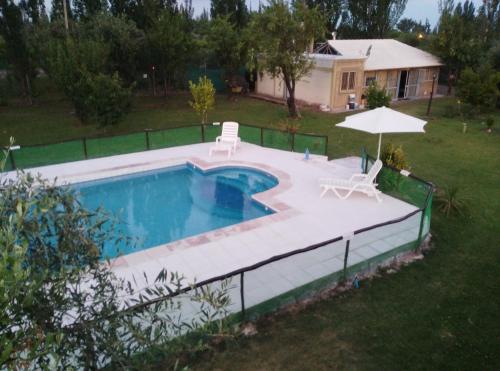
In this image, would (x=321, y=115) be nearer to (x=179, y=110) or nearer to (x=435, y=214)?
(x=179, y=110)

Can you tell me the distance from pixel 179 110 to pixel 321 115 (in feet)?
28.0

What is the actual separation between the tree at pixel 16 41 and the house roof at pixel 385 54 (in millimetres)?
17952

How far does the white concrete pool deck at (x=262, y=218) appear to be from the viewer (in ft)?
27.7

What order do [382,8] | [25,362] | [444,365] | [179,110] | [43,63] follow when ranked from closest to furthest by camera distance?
[25,362]
[444,365]
[43,63]
[179,110]
[382,8]

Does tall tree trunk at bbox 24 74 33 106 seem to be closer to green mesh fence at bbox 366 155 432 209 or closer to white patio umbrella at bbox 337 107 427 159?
white patio umbrella at bbox 337 107 427 159

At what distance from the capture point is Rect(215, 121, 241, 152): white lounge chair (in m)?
16.4

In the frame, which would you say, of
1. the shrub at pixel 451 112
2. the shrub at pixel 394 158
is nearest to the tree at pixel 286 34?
the shrub at pixel 451 112

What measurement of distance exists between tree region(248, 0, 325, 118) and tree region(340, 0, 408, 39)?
25309 mm

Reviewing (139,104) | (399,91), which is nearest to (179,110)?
(139,104)

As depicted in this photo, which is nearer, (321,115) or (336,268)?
(336,268)

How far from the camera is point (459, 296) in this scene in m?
7.62

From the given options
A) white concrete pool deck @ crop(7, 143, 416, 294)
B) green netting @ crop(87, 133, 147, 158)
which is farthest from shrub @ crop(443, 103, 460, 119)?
green netting @ crop(87, 133, 147, 158)

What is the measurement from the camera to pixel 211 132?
57.7 feet

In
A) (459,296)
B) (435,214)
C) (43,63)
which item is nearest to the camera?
(459,296)
